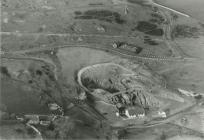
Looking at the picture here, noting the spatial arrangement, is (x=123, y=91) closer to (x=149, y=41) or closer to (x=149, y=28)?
(x=149, y=41)

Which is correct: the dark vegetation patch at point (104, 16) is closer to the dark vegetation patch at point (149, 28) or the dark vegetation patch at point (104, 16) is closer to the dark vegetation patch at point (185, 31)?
the dark vegetation patch at point (149, 28)

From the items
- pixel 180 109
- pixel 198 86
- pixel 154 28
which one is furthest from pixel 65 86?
pixel 154 28

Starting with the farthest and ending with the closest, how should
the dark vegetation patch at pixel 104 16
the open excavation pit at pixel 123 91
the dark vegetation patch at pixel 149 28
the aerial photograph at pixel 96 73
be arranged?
the dark vegetation patch at pixel 149 28, the dark vegetation patch at pixel 104 16, the open excavation pit at pixel 123 91, the aerial photograph at pixel 96 73

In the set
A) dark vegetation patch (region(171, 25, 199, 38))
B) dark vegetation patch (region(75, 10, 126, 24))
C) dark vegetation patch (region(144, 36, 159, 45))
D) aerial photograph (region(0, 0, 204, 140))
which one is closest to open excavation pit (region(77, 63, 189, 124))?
aerial photograph (region(0, 0, 204, 140))

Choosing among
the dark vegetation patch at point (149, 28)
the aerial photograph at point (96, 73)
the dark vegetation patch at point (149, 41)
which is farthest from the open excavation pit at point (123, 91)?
the dark vegetation patch at point (149, 28)

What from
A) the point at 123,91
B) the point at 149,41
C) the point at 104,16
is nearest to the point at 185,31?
the point at 149,41
